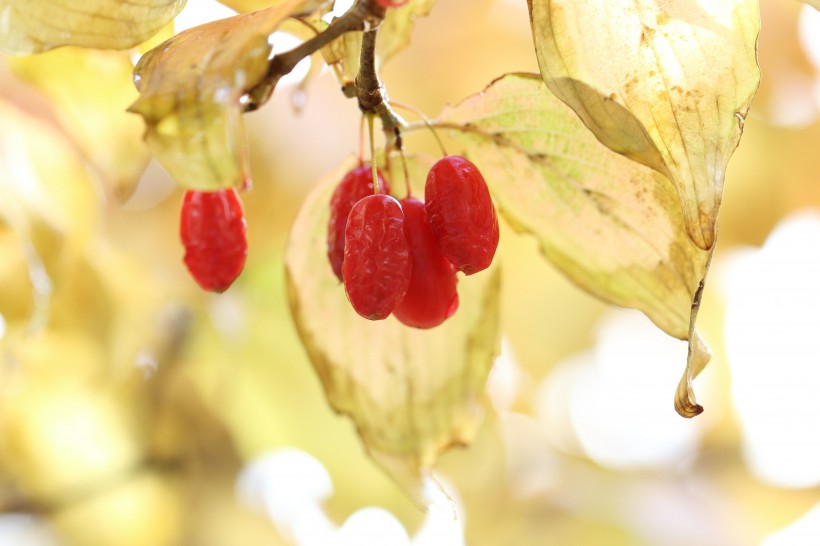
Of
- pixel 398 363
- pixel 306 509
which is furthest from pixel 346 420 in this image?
pixel 398 363

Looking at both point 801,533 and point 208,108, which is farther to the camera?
point 801,533

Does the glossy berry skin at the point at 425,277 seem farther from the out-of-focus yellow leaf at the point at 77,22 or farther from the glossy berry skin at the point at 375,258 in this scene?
the out-of-focus yellow leaf at the point at 77,22

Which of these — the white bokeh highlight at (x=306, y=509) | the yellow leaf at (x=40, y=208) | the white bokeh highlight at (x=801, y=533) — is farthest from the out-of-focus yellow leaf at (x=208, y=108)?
the white bokeh highlight at (x=801, y=533)

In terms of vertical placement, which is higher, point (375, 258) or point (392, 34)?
point (392, 34)

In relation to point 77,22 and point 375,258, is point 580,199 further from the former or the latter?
point 77,22

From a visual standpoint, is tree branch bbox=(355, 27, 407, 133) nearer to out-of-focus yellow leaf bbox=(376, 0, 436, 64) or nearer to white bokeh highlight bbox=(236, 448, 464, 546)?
out-of-focus yellow leaf bbox=(376, 0, 436, 64)

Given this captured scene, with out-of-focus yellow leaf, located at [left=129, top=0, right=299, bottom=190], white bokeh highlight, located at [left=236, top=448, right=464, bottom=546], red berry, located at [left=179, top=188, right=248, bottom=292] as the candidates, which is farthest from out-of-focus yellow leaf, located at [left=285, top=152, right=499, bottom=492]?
white bokeh highlight, located at [left=236, top=448, right=464, bottom=546]

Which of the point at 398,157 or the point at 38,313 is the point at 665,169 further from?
the point at 38,313
